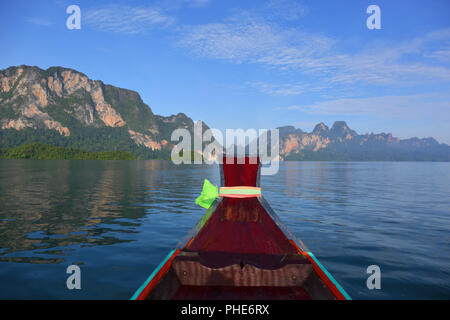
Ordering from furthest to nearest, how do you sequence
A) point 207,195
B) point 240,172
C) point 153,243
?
point 153,243 < point 207,195 < point 240,172

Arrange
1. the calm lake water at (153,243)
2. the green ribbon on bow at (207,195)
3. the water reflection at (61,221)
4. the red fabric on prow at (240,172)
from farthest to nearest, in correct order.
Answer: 1. the water reflection at (61,221)
2. the green ribbon on bow at (207,195)
3. the red fabric on prow at (240,172)
4. the calm lake water at (153,243)

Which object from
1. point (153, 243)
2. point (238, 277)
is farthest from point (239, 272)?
point (153, 243)

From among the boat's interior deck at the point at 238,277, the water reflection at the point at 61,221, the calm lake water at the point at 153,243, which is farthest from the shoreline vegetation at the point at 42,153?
the boat's interior deck at the point at 238,277

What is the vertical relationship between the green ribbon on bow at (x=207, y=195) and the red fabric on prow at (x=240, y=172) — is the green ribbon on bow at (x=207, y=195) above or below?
below

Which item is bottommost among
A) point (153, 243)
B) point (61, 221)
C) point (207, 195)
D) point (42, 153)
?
point (153, 243)

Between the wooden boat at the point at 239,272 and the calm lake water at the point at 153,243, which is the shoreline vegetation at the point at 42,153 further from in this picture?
the wooden boat at the point at 239,272

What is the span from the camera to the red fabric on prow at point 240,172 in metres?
9.24

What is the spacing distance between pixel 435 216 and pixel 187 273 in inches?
701

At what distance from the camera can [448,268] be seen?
27.3ft

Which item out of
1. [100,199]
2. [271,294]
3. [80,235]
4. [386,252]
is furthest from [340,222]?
[100,199]

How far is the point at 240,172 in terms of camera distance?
9328 millimetres

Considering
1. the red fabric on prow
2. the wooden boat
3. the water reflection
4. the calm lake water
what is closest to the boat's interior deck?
the wooden boat

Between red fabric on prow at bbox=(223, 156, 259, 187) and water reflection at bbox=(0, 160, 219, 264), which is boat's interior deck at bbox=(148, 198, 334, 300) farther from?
water reflection at bbox=(0, 160, 219, 264)

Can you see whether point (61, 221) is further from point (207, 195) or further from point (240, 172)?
point (240, 172)
